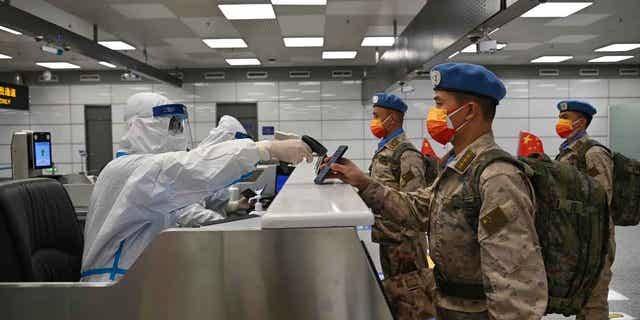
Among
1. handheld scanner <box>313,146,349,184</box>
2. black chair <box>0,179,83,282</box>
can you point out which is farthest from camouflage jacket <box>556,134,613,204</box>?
black chair <box>0,179,83,282</box>

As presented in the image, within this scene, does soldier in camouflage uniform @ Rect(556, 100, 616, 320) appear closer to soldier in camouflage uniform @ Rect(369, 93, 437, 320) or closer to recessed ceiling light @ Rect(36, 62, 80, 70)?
soldier in camouflage uniform @ Rect(369, 93, 437, 320)

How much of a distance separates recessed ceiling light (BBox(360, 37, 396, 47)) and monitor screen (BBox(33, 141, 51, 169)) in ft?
17.4

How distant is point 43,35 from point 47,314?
15.0 feet

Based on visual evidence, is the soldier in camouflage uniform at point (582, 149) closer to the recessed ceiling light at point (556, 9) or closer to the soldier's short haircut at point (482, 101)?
the recessed ceiling light at point (556, 9)

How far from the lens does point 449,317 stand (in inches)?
60.2

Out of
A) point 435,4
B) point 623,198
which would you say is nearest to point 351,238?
point 623,198

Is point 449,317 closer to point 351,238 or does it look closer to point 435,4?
point 351,238

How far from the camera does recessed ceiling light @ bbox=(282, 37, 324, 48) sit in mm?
7682

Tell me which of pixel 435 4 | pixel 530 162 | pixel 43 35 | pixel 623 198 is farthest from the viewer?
pixel 43 35

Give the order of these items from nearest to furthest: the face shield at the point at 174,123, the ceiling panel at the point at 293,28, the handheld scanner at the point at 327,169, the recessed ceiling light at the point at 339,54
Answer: the handheld scanner at the point at 327,169
the face shield at the point at 174,123
the ceiling panel at the point at 293,28
the recessed ceiling light at the point at 339,54

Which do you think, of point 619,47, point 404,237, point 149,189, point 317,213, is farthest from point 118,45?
point 619,47

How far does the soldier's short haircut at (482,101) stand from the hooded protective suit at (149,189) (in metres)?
0.61

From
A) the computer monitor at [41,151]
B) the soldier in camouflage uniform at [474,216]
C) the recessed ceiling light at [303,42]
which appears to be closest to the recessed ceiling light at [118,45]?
the computer monitor at [41,151]

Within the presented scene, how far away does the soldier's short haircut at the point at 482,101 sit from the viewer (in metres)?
1.61
